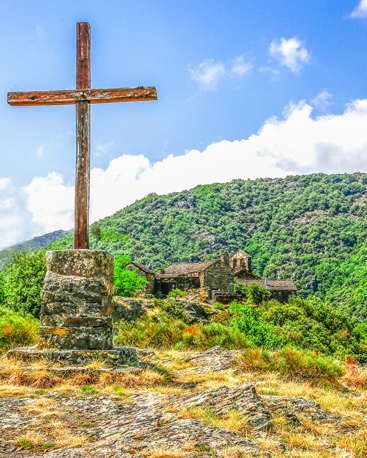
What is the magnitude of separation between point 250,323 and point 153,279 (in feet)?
119

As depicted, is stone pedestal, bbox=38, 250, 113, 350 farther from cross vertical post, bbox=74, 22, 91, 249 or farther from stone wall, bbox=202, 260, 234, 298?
stone wall, bbox=202, 260, 234, 298

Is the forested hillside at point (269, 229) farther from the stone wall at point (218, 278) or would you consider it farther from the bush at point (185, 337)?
the bush at point (185, 337)

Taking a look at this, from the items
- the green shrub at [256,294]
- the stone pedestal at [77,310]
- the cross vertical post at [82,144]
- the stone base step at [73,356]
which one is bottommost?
the green shrub at [256,294]

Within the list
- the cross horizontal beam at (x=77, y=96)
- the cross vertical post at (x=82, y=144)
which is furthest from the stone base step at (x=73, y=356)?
the cross horizontal beam at (x=77, y=96)

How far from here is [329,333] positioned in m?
22.6

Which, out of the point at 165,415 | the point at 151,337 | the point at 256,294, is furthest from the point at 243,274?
the point at 165,415

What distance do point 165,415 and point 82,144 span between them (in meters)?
4.37

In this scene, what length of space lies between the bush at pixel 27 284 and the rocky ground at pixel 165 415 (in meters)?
9.42

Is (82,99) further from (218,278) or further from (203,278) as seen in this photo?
(218,278)

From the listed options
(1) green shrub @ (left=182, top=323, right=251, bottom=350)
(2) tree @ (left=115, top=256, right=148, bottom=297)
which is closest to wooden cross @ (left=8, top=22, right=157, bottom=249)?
(1) green shrub @ (left=182, top=323, right=251, bottom=350)

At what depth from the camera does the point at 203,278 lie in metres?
42.9

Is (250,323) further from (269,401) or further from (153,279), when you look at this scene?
(153,279)

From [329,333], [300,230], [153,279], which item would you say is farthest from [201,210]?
[329,333]

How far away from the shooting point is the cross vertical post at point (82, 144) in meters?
6.21
